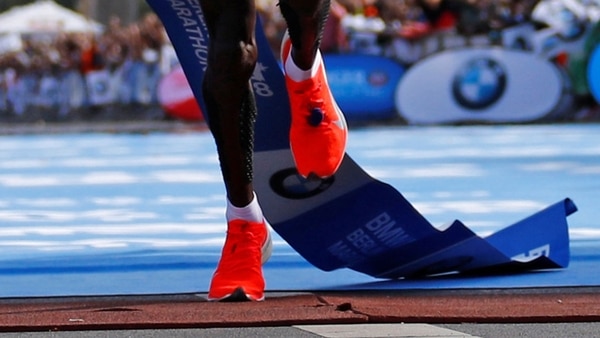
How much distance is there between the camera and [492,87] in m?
14.9

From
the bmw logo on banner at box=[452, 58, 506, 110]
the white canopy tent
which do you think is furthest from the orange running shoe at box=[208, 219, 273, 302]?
the white canopy tent

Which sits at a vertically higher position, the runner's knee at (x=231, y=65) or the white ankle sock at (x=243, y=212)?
the runner's knee at (x=231, y=65)

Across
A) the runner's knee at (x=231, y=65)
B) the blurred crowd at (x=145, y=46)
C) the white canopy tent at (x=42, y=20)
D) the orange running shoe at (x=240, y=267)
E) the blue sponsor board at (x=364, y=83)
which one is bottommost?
the orange running shoe at (x=240, y=267)

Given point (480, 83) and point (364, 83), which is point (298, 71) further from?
point (364, 83)

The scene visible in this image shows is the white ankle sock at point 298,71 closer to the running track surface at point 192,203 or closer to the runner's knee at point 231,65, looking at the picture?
the runner's knee at point 231,65

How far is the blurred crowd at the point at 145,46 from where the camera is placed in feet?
51.6

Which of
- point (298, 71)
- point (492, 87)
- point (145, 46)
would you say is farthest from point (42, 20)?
point (298, 71)

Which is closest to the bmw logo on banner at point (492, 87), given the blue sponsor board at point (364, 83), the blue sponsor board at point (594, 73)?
the blue sponsor board at point (594, 73)

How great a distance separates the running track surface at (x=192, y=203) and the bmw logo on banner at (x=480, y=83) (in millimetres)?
1647

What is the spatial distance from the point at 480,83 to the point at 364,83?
1534 mm

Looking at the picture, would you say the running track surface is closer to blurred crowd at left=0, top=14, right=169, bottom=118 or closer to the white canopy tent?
blurred crowd at left=0, top=14, right=169, bottom=118

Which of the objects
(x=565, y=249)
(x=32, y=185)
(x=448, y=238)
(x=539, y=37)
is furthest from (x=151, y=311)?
(x=539, y=37)

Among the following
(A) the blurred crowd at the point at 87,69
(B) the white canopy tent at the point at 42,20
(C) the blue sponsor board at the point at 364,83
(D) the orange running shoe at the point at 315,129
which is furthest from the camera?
(B) the white canopy tent at the point at 42,20

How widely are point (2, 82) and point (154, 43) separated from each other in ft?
10.8
